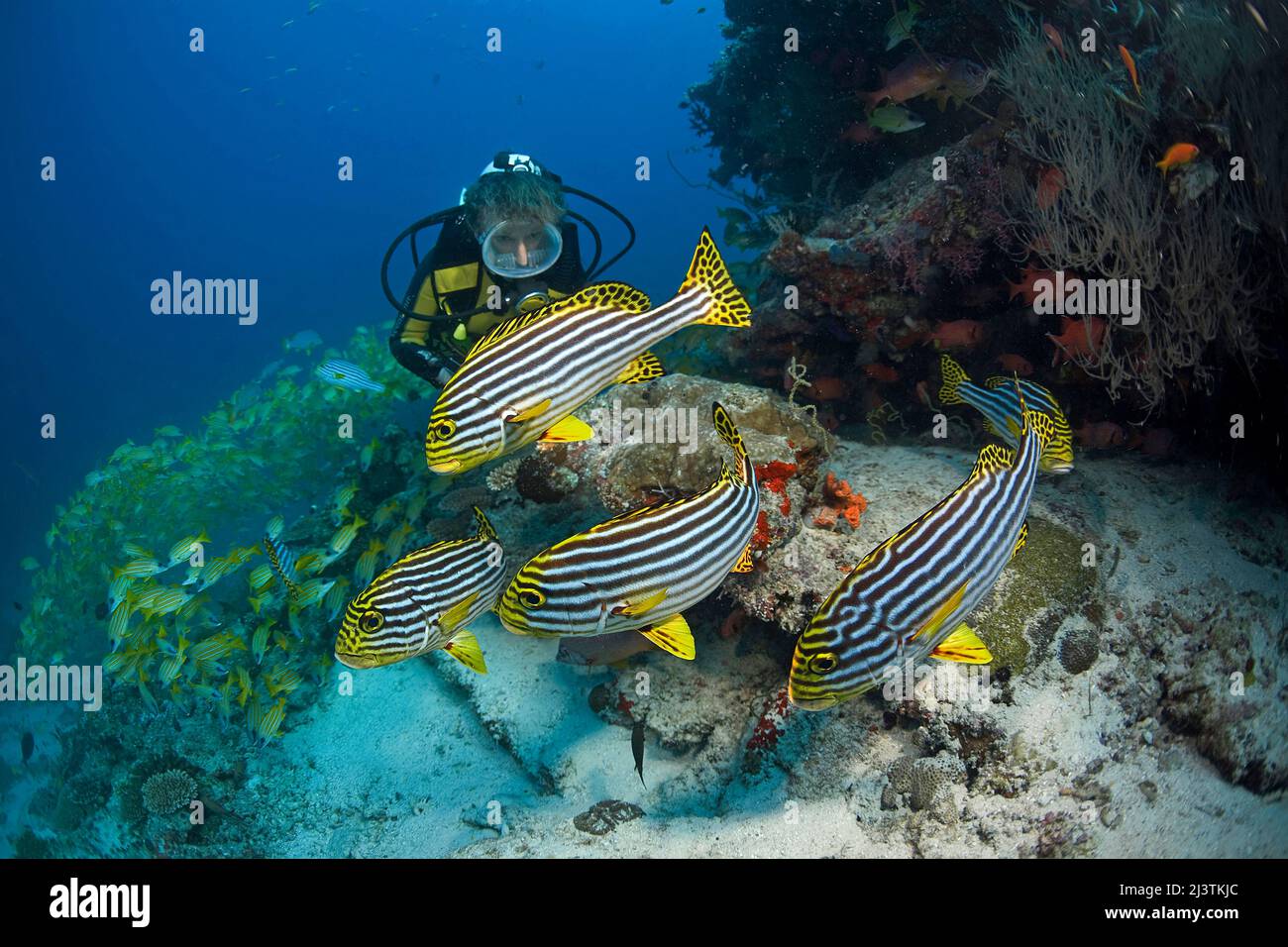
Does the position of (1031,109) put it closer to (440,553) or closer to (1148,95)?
(1148,95)

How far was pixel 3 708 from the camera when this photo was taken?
47.0ft

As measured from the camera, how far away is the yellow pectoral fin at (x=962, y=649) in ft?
8.11

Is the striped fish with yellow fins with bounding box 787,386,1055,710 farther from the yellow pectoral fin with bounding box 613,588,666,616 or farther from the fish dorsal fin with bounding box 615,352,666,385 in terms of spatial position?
the fish dorsal fin with bounding box 615,352,666,385

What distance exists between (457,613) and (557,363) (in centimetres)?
133

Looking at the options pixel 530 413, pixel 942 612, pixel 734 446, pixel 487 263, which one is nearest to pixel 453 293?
pixel 487 263

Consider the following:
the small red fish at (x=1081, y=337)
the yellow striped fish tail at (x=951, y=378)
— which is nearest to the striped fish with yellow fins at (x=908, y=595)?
the yellow striped fish tail at (x=951, y=378)

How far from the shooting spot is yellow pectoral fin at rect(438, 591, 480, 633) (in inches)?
119

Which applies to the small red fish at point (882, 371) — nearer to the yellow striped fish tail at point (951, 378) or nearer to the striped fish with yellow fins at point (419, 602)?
the yellow striped fish tail at point (951, 378)

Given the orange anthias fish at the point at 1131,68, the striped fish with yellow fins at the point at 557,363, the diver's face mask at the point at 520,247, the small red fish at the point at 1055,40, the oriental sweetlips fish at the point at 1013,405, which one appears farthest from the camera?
the small red fish at the point at 1055,40

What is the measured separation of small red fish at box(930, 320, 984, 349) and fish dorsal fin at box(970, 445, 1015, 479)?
132 inches

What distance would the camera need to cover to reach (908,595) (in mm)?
2199

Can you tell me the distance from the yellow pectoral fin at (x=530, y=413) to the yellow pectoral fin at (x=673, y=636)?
1.03 m
